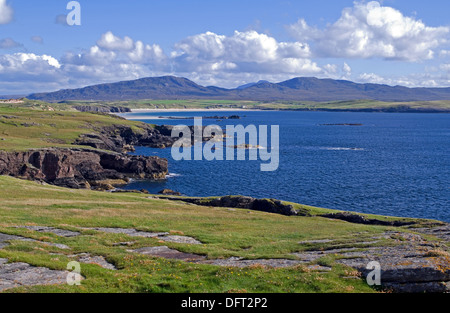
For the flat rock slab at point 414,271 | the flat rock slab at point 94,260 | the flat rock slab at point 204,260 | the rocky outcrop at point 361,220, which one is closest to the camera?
the flat rock slab at point 414,271

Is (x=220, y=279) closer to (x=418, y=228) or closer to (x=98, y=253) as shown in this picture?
(x=98, y=253)

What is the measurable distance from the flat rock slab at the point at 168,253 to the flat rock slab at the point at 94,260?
381cm

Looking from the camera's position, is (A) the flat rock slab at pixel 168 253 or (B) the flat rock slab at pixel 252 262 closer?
(B) the flat rock slab at pixel 252 262

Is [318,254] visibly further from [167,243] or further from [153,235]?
[153,235]

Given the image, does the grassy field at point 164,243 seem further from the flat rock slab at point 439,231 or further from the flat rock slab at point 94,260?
the flat rock slab at point 439,231

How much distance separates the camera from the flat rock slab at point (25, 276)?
22.6 metres

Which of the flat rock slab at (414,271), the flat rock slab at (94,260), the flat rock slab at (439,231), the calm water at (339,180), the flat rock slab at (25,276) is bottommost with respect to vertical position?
the calm water at (339,180)

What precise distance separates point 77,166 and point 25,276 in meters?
90.5

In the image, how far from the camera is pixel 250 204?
7288 cm

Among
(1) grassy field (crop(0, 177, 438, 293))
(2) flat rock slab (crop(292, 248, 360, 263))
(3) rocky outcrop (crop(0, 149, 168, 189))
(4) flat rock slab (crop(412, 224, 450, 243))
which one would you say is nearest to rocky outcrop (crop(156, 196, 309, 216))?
(1) grassy field (crop(0, 177, 438, 293))

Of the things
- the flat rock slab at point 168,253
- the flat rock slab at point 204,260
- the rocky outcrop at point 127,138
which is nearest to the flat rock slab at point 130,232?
the flat rock slab at point 168,253

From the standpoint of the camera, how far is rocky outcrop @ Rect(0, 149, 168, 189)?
9906cm

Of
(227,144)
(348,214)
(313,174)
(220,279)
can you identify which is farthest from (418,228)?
(227,144)
